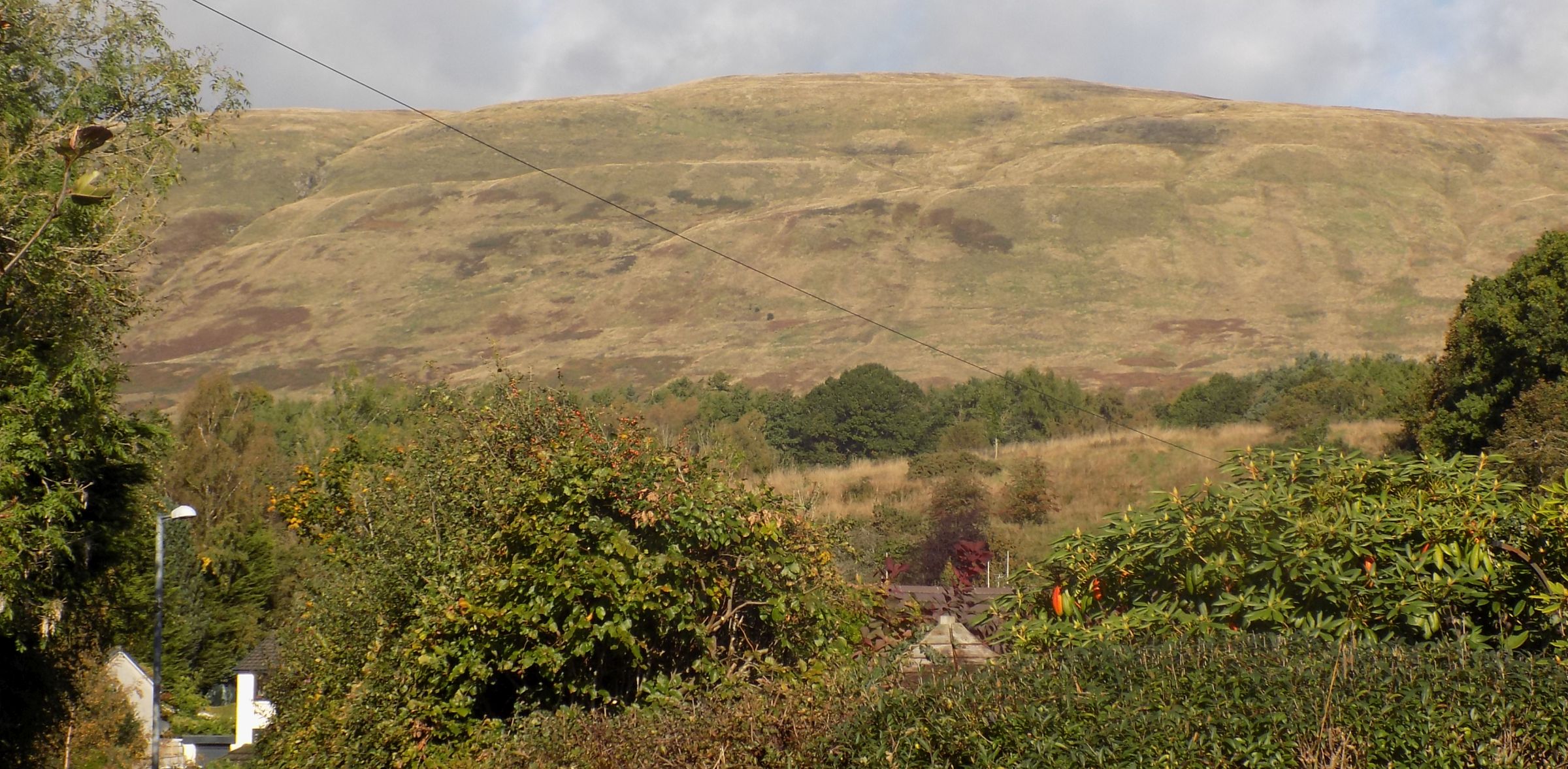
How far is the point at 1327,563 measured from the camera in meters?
5.41

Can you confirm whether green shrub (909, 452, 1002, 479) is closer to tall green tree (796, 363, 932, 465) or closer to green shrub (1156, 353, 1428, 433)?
green shrub (1156, 353, 1428, 433)

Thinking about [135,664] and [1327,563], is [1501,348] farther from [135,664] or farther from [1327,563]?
[135,664]

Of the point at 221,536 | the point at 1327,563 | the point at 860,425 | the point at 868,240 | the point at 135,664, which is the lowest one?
the point at 135,664

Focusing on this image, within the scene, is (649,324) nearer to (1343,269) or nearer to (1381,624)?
(1343,269)

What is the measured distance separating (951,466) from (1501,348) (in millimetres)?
22953

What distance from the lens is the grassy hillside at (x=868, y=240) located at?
11131 centimetres

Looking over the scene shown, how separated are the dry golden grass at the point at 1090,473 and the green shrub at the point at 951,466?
398mm

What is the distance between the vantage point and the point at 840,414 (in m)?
72.5

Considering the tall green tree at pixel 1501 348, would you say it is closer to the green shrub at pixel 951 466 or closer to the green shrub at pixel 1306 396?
the green shrub at pixel 1306 396

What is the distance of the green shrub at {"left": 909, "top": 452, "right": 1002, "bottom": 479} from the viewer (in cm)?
5197

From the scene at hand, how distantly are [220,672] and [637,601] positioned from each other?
1691 inches

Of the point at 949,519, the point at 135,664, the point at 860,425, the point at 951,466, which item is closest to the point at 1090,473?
the point at 951,466

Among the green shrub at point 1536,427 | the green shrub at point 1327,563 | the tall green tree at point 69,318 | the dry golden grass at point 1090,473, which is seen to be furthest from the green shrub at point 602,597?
the dry golden grass at point 1090,473

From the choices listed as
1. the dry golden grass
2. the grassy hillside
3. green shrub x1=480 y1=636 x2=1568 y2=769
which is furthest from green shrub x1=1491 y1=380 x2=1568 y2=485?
the grassy hillside
